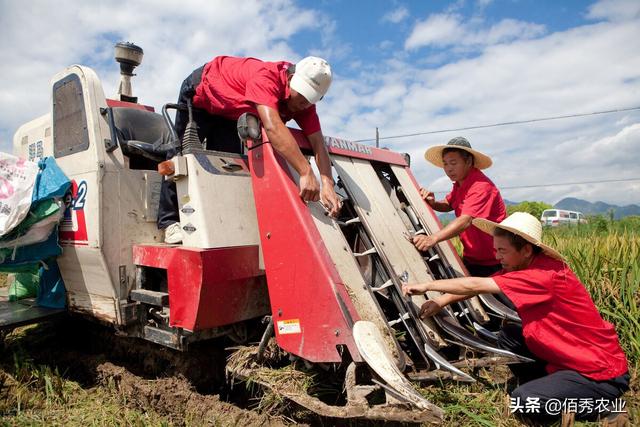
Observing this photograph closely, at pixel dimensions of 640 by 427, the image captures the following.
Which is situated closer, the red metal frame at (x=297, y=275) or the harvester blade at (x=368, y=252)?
the red metal frame at (x=297, y=275)

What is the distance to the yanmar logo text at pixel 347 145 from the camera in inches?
138

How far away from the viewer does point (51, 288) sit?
12.7 feet

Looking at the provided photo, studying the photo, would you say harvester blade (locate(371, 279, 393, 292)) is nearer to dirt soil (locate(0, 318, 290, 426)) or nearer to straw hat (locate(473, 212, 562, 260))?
straw hat (locate(473, 212, 562, 260))

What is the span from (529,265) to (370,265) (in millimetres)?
944

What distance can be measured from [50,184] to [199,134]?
116 centimetres

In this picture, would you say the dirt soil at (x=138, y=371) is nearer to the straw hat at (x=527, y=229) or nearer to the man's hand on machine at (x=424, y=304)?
the man's hand on machine at (x=424, y=304)

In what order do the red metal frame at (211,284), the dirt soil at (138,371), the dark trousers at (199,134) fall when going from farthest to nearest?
the dark trousers at (199,134), the dirt soil at (138,371), the red metal frame at (211,284)

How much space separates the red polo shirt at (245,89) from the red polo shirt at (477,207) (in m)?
1.32

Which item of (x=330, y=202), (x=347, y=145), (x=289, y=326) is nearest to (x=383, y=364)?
(x=289, y=326)

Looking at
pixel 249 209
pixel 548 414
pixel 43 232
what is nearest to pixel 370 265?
pixel 249 209

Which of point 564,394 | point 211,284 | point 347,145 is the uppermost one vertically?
point 347,145

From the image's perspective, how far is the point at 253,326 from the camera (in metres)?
3.16

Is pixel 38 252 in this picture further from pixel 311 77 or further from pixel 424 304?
pixel 424 304

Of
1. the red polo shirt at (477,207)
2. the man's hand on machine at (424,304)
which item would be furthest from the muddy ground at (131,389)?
the red polo shirt at (477,207)
